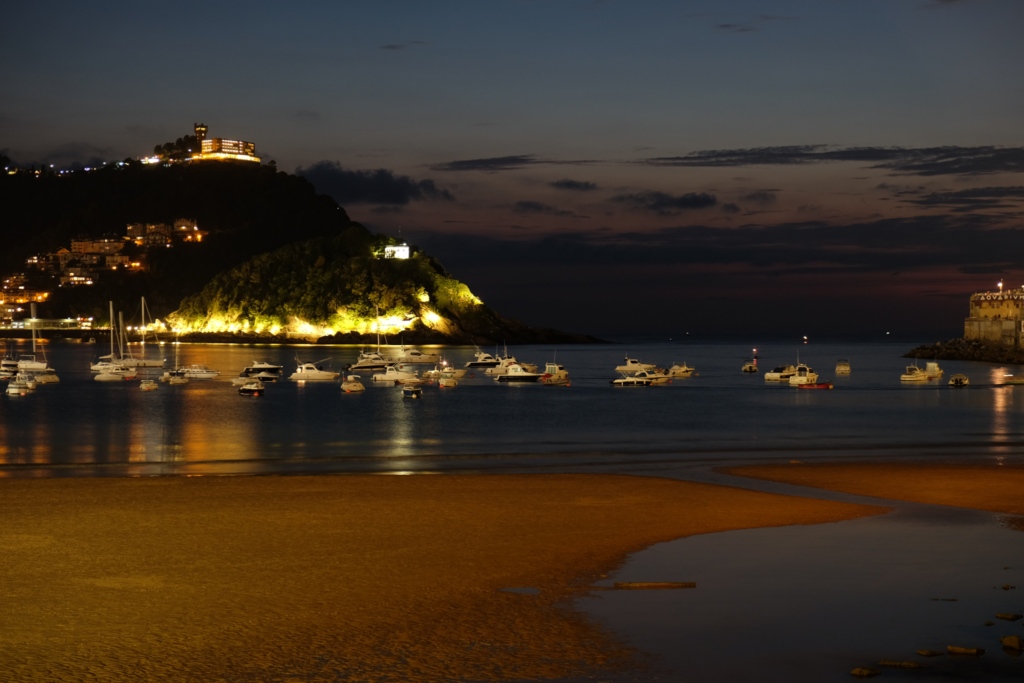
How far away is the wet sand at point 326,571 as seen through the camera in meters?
9.16

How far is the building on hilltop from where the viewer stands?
4267 inches

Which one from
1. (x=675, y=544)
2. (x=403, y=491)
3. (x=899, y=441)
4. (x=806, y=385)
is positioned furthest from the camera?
(x=806, y=385)

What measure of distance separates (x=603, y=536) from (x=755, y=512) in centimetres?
382

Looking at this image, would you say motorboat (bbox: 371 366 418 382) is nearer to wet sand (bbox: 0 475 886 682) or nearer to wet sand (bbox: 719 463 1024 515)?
wet sand (bbox: 719 463 1024 515)

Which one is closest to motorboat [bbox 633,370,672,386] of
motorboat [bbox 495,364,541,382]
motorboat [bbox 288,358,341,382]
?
motorboat [bbox 495,364,541,382]

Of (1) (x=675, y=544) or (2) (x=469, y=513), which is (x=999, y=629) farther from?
(2) (x=469, y=513)

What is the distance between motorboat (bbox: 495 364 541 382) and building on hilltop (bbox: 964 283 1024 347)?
6004cm

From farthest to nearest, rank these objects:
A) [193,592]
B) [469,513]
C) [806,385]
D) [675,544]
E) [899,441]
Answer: [806,385], [899,441], [469,513], [675,544], [193,592]

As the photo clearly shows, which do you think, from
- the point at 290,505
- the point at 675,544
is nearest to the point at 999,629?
the point at 675,544

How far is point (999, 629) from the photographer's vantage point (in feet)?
32.6

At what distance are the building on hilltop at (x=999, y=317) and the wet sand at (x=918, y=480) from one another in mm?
93153

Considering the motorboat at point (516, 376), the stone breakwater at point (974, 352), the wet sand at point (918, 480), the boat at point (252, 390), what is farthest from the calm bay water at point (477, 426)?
the stone breakwater at point (974, 352)

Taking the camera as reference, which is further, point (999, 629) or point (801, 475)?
point (801, 475)

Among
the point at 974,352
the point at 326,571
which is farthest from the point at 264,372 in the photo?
the point at 974,352
